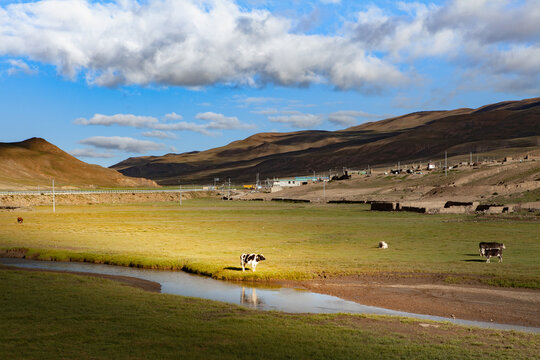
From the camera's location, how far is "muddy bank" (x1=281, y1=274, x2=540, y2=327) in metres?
20.3

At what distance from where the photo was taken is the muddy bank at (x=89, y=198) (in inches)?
5197

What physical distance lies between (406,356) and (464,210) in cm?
6997

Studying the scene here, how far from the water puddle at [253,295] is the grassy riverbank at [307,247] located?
169cm

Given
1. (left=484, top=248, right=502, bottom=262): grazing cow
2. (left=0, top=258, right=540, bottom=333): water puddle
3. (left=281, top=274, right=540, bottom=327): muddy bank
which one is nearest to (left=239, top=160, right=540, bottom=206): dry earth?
(left=484, top=248, right=502, bottom=262): grazing cow

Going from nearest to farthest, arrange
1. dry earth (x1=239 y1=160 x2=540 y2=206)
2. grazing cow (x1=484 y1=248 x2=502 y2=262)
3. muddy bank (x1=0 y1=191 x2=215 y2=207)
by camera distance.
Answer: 1. grazing cow (x1=484 y1=248 x2=502 y2=262)
2. dry earth (x1=239 y1=160 x2=540 y2=206)
3. muddy bank (x1=0 y1=191 x2=215 y2=207)

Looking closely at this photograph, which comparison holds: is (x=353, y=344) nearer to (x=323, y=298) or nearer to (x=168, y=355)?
(x=168, y=355)

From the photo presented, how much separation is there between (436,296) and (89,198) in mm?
143647

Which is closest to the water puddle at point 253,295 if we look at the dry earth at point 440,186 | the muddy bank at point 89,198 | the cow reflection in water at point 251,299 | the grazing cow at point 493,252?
the cow reflection in water at point 251,299

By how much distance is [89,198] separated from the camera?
154m

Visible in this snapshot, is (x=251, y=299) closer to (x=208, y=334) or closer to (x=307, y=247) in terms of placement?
(x=208, y=334)

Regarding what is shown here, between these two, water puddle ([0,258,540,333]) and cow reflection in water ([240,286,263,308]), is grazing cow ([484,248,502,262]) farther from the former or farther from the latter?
cow reflection in water ([240,286,263,308])

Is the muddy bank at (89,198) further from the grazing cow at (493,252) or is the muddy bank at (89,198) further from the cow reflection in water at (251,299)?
the grazing cow at (493,252)

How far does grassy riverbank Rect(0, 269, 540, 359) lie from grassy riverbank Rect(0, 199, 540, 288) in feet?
30.8

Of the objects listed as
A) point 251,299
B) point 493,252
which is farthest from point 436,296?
point 493,252
